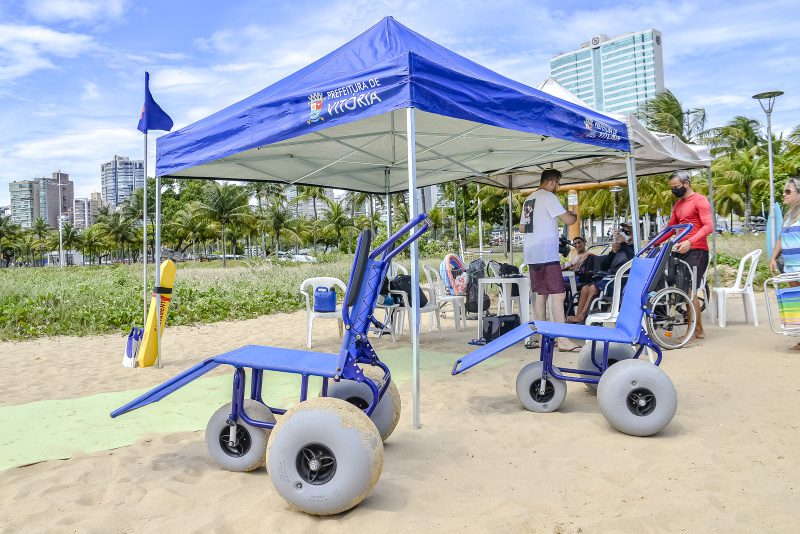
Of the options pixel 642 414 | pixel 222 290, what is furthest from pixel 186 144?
pixel 222 290

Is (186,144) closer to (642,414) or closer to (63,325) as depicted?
(642,414)

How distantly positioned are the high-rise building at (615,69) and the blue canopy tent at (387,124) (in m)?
115

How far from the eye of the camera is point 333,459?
238 cm

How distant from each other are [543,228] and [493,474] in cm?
337

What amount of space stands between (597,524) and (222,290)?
1130 cm

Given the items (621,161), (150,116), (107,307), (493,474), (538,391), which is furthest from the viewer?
(107,307)

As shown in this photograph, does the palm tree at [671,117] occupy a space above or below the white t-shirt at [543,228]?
above

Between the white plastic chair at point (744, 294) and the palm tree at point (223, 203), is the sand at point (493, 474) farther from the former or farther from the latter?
the palm tree at point (223, 203)

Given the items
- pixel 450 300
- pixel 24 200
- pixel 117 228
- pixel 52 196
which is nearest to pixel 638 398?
pixel 450 300

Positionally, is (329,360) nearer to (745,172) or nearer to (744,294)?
(744,294)

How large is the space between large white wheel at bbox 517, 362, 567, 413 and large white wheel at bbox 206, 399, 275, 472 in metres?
1.84

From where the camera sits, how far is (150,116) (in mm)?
5738

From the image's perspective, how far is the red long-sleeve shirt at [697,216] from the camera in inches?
245

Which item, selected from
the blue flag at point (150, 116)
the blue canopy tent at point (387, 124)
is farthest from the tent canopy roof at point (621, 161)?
the blue flag at point (150, 116)
